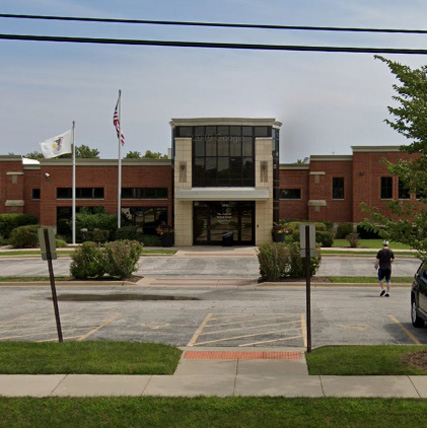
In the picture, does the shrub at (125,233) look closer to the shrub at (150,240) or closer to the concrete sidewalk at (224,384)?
the shrub at (150,240)

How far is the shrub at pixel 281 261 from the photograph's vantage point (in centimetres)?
2402

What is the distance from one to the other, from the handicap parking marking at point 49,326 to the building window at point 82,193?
29.4m

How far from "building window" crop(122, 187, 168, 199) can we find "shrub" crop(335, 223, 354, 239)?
41.6ft

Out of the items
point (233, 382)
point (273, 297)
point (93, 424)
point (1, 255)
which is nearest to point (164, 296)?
point (273, 297)

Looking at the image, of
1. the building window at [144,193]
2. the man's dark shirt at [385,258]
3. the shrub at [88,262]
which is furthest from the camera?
the building window at [144,193]

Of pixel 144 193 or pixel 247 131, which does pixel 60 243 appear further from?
pixel 247 131

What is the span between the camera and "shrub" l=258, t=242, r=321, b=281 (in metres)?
24.0

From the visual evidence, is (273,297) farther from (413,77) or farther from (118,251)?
(413,77)

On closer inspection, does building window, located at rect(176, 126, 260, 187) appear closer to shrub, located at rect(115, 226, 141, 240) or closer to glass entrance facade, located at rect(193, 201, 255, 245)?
glass entrance facade, located at rect(193, 201, 255, 245)

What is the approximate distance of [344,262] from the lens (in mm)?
32094

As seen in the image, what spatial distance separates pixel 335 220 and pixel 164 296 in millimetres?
28370

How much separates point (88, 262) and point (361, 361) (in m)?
16.0

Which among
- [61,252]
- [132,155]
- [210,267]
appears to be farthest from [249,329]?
[132,155]

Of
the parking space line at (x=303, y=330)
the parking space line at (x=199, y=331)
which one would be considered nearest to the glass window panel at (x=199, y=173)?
the parking space line at (x=199, y=331)
